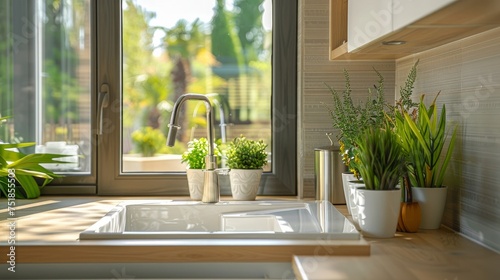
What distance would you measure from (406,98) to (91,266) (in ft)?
3.33

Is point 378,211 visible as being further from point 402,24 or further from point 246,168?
point 246,168

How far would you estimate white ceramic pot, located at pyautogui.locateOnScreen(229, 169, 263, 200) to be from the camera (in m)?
2.45

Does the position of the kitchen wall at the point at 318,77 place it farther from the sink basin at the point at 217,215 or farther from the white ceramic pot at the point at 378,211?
the white ceramic pot at the point at 378,211

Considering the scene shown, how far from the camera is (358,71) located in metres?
2.53

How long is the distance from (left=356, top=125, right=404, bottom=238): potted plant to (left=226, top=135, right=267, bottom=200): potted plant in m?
0.68

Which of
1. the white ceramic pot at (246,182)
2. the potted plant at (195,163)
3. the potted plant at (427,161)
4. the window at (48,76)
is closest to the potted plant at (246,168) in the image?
the white ceramic pot at (246,182)

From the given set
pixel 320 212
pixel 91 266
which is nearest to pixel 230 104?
pixel 320 212

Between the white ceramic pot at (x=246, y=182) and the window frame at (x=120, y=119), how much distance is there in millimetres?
177

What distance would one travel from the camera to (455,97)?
1911 millimetres

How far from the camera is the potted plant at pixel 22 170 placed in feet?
7.92

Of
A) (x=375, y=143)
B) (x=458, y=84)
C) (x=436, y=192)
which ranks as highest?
(x=458, y=84)

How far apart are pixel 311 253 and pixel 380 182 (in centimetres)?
27

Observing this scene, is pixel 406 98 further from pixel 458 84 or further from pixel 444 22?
pixel 444 22

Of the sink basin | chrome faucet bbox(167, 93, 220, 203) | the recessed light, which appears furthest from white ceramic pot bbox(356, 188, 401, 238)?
chrome faucet bbox(167, 93, 220, 203)
